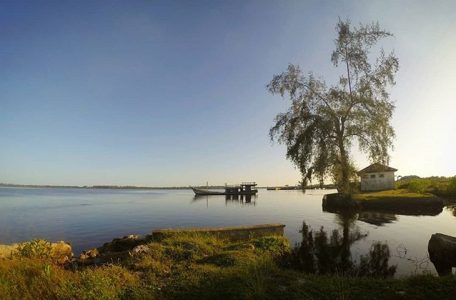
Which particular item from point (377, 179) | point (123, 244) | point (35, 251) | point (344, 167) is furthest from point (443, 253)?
point (377, 179)

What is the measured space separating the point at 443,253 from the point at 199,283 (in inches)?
377

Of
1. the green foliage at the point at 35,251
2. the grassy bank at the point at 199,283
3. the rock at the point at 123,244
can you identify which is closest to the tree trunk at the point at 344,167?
the rock at the point at 123,244

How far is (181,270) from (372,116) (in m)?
25.6

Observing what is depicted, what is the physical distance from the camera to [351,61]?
29.8 meters

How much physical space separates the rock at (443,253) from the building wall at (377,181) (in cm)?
3387

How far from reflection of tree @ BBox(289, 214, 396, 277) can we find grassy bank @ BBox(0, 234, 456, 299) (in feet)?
6.43

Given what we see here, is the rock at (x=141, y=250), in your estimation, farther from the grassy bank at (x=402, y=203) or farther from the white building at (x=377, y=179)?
the white building at (x=377, y=179)

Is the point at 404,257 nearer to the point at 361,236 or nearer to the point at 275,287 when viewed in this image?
the point at 361,236

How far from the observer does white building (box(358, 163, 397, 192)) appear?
44.0 meters

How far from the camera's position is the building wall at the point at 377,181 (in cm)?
4403

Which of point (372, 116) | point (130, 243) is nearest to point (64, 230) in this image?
point (130, 243)

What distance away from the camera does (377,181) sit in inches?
1735

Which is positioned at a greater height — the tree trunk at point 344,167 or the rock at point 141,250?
the tree trunk at point 344,167

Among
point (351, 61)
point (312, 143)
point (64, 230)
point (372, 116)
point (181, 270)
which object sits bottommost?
point (64, 230)
